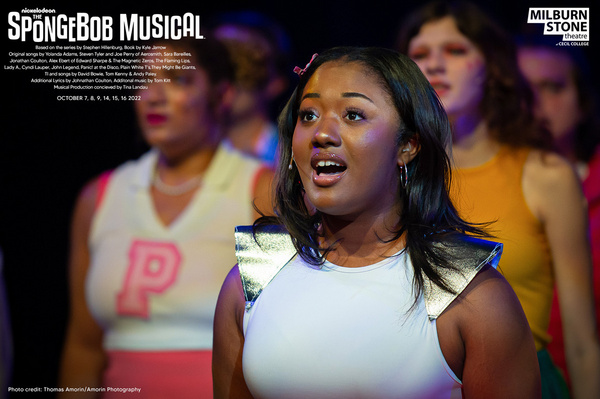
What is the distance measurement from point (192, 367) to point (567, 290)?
52.0 inches

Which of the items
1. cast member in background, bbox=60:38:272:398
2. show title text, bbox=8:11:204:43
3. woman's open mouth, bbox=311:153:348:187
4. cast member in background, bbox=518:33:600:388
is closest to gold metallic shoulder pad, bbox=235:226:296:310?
woman's open mouth, bbox=311:153:348:187

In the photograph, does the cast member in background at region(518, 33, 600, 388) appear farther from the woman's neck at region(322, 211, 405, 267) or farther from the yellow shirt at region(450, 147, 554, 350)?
the woman's neck at region(322, 211, 405, 267)

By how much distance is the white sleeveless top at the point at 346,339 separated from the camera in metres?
1.33

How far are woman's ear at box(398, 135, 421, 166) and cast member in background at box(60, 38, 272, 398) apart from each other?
3.81 ft

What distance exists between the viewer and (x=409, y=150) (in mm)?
1516

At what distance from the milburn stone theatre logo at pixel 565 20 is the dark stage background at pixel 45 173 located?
0.10 meters

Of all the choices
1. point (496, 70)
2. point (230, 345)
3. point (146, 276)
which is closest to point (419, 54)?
point (496, 70)

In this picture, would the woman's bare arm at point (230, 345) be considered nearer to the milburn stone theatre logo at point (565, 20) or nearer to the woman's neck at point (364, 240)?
the woman's neck at point (364, 240)

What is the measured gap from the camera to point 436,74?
7.97 feet

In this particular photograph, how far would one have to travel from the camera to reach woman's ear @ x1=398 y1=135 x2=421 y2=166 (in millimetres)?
1510

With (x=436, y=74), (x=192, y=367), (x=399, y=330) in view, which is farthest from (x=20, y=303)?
(x=399, y=330)

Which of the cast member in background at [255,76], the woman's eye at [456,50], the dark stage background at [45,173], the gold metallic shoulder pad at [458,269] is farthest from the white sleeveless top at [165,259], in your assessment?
the gold metallic shoulder pad at [458,269]

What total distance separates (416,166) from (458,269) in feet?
0.89

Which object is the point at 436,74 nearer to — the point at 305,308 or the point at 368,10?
the point at 368,10
